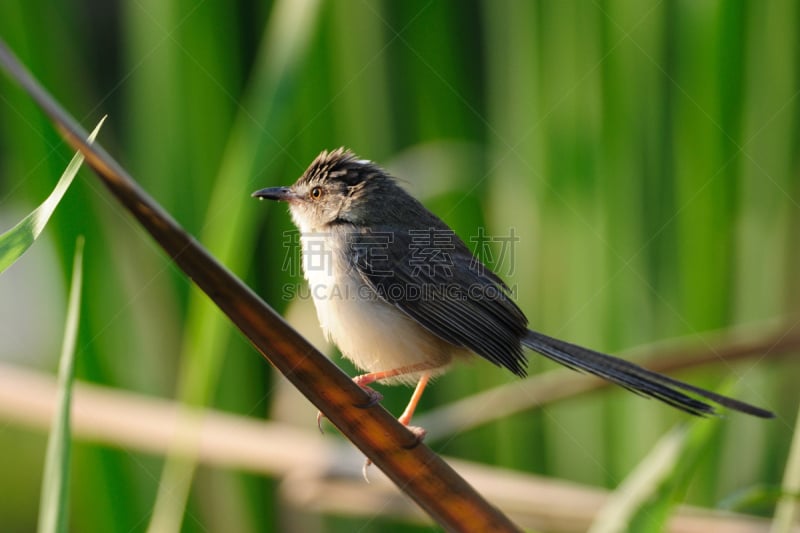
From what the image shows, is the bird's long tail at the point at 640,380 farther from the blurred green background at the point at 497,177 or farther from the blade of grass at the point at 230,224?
the blade of grass at the point at 230,224

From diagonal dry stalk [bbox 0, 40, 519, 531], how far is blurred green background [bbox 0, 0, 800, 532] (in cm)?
170

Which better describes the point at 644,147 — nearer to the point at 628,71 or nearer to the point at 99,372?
the point at 628,71

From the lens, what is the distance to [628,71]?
11.3 ft

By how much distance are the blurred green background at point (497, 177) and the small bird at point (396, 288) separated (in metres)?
0.33

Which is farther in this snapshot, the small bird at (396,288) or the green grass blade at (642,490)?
the small bird at (396,288)

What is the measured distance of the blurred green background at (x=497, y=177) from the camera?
325 centimetres

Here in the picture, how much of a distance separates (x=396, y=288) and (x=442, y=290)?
158mm

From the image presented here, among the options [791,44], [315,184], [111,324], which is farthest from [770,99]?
[111,324]

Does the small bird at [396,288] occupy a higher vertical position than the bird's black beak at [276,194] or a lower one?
lower

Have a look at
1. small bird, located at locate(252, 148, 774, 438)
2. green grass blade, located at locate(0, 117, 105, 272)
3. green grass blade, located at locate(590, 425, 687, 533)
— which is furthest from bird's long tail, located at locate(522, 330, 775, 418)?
green grass blade, located at locate(0, 117, 105, 272)

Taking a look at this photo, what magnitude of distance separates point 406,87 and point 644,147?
1.12 m

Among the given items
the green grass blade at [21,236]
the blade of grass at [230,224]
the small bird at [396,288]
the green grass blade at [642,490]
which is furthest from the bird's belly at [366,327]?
the green grass blade at [21,236]

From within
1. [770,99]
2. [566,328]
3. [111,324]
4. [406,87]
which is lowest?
[566,328]

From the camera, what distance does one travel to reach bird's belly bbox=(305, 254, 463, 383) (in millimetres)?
2648
